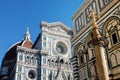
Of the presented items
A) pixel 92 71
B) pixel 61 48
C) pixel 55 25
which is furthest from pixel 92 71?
pixel 55 25

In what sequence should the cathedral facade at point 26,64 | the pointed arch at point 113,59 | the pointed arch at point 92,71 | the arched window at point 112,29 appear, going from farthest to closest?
1. the cathedral facade at point 26,64
2. the pointed arch at point 92,71
3. the arched window at point 112,29
4. the pointed arch at point 113,59

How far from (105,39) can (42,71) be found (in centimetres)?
2487

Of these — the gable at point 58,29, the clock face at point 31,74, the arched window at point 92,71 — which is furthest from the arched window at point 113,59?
the gable at point 58,29

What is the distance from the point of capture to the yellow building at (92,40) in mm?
11258

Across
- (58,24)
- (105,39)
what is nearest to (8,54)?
(58,24)

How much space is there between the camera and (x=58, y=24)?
139ft

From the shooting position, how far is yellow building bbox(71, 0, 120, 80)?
36.9 ft

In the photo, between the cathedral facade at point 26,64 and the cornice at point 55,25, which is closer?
the cathedral facade at point 26,64

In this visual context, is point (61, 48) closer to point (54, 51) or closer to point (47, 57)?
point (54, 51)

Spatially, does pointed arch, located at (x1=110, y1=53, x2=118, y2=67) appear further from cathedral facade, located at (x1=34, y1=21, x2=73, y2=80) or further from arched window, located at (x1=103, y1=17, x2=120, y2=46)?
cathedral facade, located at (x1=34, y1=21, x2=73, y2=80)

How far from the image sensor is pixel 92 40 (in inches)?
375

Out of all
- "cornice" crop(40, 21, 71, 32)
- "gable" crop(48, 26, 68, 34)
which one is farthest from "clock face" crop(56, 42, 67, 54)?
"cornice" crop(40, 21, 71, 32)

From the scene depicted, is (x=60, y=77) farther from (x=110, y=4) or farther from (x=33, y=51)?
(x=110, y=4)

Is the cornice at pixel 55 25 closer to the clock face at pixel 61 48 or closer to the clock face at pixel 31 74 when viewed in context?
the clock face at pixel 61 48
